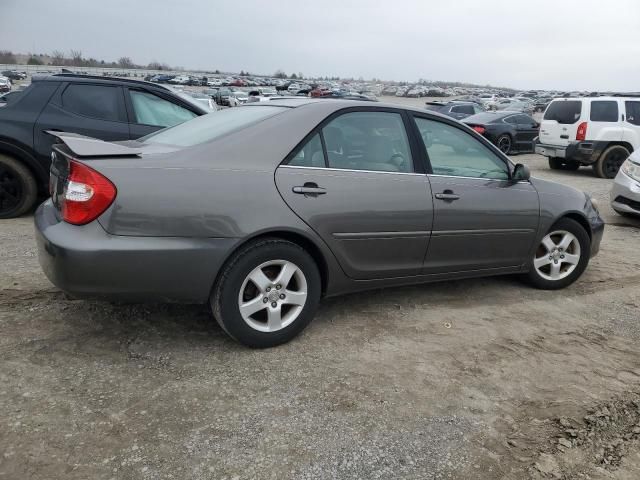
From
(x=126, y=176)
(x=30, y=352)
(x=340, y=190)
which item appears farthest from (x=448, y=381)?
(x=30, y=352)

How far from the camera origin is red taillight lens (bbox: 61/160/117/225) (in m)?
2.85

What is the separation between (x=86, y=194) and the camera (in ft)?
9.44

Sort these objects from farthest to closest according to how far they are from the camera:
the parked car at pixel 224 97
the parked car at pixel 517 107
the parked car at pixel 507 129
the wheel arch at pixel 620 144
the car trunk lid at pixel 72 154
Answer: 1. the parked car at pixel 224 97
2. the parked car at pixel 517 107
3. the parked car at pixel 507 129
4. the wheel arch at pixel 620 144
5. the car trunk lid at pixel 72 154

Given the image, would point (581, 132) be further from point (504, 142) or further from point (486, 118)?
point (486, 118)

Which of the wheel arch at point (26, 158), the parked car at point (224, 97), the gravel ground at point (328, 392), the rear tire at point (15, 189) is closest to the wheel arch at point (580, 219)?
the gravel ground at point (328, 392)

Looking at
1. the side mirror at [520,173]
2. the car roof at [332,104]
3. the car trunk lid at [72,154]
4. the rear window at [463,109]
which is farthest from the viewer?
the rear window at [463,109]

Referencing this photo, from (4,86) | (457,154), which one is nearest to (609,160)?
(457,154)

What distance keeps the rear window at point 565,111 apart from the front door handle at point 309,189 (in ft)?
35.8

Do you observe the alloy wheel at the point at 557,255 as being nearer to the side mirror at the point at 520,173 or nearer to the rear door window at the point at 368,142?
the side mirror at the point at 520,173

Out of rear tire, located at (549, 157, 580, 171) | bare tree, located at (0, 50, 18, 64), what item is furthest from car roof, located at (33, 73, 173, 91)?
bare tree, located at (0, 50, 18, 64)

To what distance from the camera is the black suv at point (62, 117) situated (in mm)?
5957

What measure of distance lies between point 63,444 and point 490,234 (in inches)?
125

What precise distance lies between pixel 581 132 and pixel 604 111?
74cm

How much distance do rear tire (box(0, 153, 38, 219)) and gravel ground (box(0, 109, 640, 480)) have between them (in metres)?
1.99
